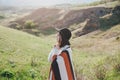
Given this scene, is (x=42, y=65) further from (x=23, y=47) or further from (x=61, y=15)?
(x=61, y=15)

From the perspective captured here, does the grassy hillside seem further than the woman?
Yes

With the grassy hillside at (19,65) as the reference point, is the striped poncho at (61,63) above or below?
above

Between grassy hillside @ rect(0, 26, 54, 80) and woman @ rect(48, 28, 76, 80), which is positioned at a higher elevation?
woman @ rect(48, 28, 76, 80)

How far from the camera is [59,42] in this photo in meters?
7.32

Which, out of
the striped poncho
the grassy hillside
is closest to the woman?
the striped poncho

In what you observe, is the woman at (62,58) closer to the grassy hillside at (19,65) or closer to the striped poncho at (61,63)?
the striped poncho at (61,63)

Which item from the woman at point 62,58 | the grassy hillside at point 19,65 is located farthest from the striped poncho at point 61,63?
the grassy hillside at point 19,65

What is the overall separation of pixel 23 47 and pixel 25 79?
686 cm

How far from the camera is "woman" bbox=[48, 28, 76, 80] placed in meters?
7.26

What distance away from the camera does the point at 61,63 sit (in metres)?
7.28

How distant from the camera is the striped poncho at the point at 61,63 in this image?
7.29 meters

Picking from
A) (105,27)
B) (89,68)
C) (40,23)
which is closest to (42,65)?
(89,68)

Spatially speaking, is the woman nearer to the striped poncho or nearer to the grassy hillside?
the striped poncho

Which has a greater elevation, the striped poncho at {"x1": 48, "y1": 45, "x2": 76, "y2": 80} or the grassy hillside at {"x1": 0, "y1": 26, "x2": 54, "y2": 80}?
the striped poncho at {"x1": 48, "y1": 45, "x2": 76, "y2": 80}
